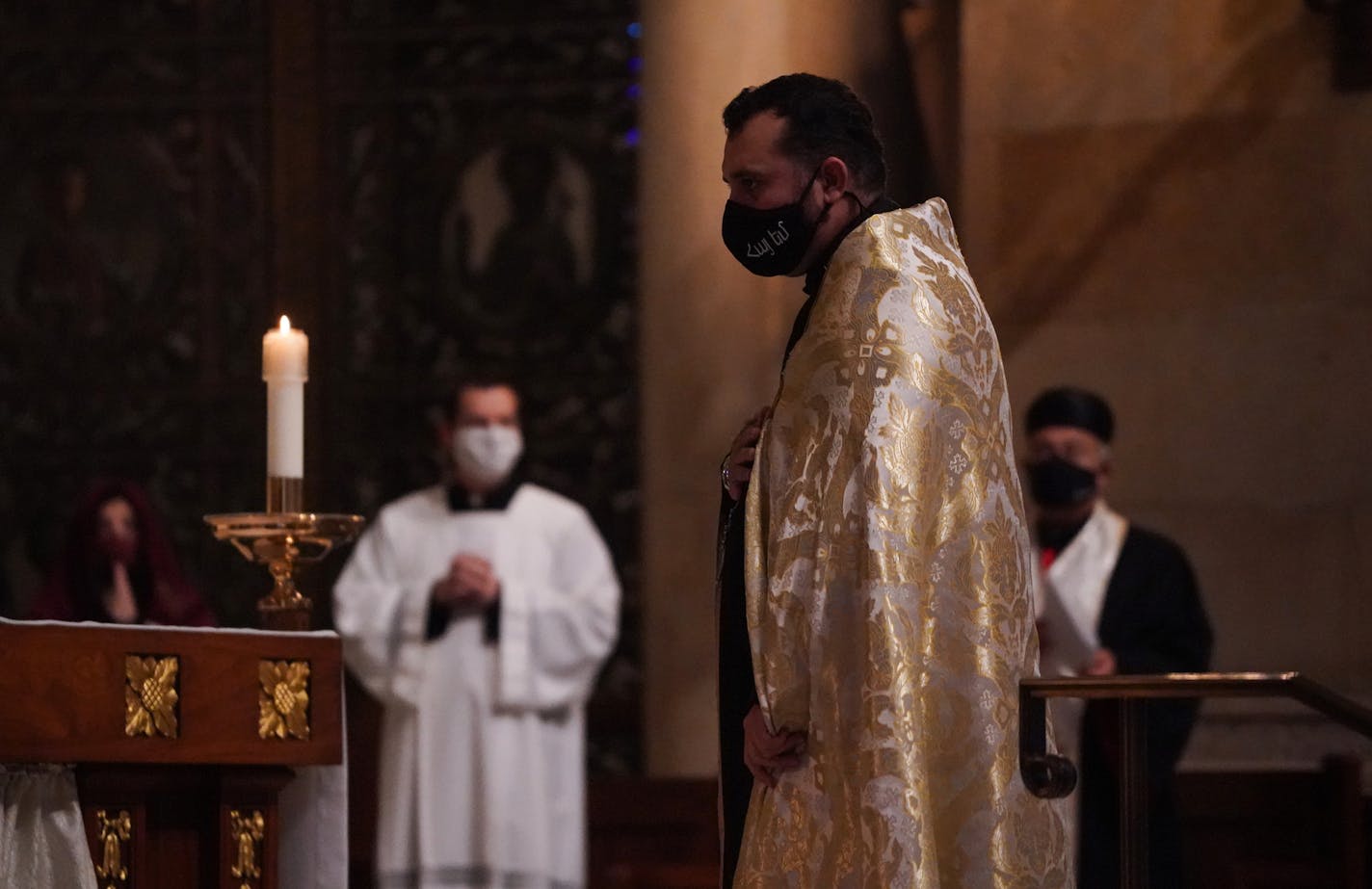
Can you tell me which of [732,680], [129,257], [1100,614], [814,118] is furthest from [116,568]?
[129,257]

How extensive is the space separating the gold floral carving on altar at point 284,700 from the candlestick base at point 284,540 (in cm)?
17

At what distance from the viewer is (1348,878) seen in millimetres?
6387

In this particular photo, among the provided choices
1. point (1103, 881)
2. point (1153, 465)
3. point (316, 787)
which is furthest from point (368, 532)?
point (316, 787)

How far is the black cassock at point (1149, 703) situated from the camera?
5.91 metres

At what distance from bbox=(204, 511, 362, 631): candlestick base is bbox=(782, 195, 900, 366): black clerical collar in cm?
92

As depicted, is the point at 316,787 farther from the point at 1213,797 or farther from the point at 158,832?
the point at 1213,797

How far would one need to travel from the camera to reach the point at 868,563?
3.36 metres

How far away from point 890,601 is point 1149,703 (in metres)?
2.73

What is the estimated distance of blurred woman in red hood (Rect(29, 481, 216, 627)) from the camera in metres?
6.70

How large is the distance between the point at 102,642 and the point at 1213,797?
4.28 metres

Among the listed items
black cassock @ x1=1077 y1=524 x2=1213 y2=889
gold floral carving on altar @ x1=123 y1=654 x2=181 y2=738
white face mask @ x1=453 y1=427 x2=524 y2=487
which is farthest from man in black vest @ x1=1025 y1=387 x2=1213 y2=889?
gold floral carving on altar @ x1=123 y1=654 x2=181 y2=738

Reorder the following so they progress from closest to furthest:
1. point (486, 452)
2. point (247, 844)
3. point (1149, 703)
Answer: point (247, 844)
point (1149, 703)
point (486, 452)

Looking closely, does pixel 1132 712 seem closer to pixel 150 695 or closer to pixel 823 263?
pixel 823 263

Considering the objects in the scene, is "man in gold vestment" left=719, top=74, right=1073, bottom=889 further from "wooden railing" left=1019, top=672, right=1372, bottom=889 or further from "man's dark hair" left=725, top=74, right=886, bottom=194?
"wooden railing" left=1019, top=672, right=1372, bottom=889
